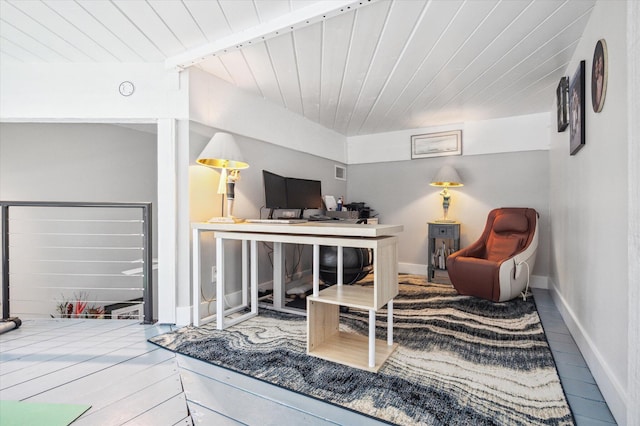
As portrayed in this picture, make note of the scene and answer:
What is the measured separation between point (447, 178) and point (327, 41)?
2512 millimetres

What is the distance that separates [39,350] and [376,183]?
408cm

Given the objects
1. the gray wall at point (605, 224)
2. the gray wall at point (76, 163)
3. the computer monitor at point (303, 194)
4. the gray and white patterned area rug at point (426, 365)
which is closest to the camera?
the gray wall at point (605, 224)

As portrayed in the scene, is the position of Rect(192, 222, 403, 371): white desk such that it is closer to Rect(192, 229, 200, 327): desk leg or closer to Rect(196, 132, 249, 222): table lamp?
Rect(192, 229, 200, 327): desk leg

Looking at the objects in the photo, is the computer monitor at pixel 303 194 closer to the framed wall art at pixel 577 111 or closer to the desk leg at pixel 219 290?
the desk leg at pixel 219 290

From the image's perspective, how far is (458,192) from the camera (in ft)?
14.2

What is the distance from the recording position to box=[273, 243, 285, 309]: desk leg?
117 inches

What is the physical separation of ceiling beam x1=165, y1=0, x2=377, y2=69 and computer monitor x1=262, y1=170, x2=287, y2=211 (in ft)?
3.48

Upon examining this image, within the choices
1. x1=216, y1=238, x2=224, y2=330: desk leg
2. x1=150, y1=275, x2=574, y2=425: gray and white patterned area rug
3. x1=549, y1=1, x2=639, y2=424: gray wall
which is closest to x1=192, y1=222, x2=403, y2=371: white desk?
x1=216, y1=238, x2=224, y2=330: desk leg

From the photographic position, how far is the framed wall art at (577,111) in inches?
78.0

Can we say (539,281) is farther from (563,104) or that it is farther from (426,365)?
(426,365)

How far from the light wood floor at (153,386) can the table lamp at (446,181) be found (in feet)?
6.92

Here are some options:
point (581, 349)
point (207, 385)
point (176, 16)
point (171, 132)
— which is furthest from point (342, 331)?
point (176, 16)

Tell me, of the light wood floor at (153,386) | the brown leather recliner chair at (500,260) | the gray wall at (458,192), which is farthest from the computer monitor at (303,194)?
the light wood floor at (153,386)

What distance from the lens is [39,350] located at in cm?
211
